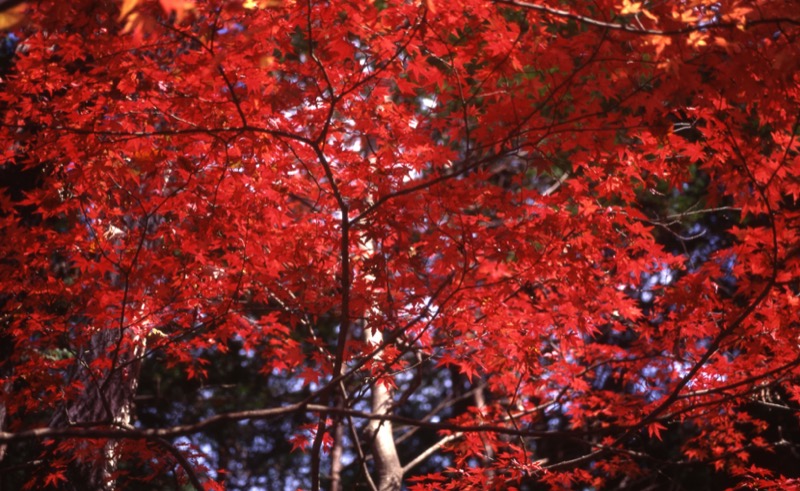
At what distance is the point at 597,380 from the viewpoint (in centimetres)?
1280

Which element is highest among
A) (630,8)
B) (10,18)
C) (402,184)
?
(402,184)

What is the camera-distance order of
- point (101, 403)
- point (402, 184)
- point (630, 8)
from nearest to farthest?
point (630, 8)
point (402, 184)
point (101, 403)

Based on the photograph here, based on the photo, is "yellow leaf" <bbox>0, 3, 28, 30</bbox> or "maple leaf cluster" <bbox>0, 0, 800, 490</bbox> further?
"maple leaf cluster" <bbox>0, 0, 800, 490</bbox>

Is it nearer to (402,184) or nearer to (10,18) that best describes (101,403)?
(402,184)

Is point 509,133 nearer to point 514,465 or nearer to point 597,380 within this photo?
point 514,465

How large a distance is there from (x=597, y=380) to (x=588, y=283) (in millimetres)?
8123

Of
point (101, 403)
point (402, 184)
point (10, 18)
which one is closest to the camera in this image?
point (10, 18)

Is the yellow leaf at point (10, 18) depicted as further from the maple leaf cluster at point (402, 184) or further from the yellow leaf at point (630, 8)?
the yellow leaf at point (630, 8)

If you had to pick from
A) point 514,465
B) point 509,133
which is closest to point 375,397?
point 514,465

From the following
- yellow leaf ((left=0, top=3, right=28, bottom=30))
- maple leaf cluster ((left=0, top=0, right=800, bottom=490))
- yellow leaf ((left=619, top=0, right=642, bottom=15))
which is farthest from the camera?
maple leaf cluster ((left=0, top=0, right=800, bottom=490))

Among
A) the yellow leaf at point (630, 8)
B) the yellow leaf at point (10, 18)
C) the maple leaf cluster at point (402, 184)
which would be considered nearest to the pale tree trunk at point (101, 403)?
the maple leaf cluster at point (402, 184)

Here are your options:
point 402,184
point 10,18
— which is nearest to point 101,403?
point 402,184

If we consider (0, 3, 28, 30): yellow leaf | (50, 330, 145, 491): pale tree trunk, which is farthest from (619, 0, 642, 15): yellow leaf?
(50, 330, 145, 491): pale tree trunk

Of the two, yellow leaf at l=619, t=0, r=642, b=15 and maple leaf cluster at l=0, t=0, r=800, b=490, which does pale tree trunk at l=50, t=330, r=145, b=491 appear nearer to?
maple leaf cluster at l=0, t=0, r=800, b=490
